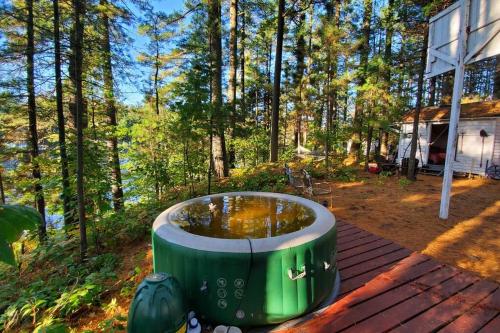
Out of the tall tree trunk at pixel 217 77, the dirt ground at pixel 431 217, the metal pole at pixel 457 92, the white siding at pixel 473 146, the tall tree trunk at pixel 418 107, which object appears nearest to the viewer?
the dirt ground at pixel 431 217

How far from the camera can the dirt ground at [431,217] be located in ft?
13.1

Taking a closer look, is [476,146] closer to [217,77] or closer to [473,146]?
[473,146]

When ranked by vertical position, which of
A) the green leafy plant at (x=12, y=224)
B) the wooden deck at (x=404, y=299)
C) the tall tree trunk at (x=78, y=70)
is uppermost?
the tall tree trunk at (x=78, y=70)

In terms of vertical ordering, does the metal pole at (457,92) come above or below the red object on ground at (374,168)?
above

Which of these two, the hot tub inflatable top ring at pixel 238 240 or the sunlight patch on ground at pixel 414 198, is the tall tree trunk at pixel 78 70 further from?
the sunlight patch on ground at pixel 414 198

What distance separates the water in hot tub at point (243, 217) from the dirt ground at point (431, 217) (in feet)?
6.56

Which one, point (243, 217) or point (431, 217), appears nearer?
point (243, 217)

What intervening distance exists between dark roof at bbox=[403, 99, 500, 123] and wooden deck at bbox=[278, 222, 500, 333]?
10.1 meters

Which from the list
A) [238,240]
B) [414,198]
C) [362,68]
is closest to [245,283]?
[238,240]

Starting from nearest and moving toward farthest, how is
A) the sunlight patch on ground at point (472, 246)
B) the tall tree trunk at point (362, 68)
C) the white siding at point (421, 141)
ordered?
the sunlight patch on ground at point (472, 246) → the tall tree trunk at point (362, 68) → the white siding at point (421, 141)

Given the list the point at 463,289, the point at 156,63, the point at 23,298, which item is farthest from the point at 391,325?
the point at 156,63

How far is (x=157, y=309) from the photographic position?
6.48ft

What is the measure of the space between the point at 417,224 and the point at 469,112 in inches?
358

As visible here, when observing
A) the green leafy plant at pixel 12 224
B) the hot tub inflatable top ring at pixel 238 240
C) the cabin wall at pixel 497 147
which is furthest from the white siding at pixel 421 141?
the green leafy plant at pixel 12 224
